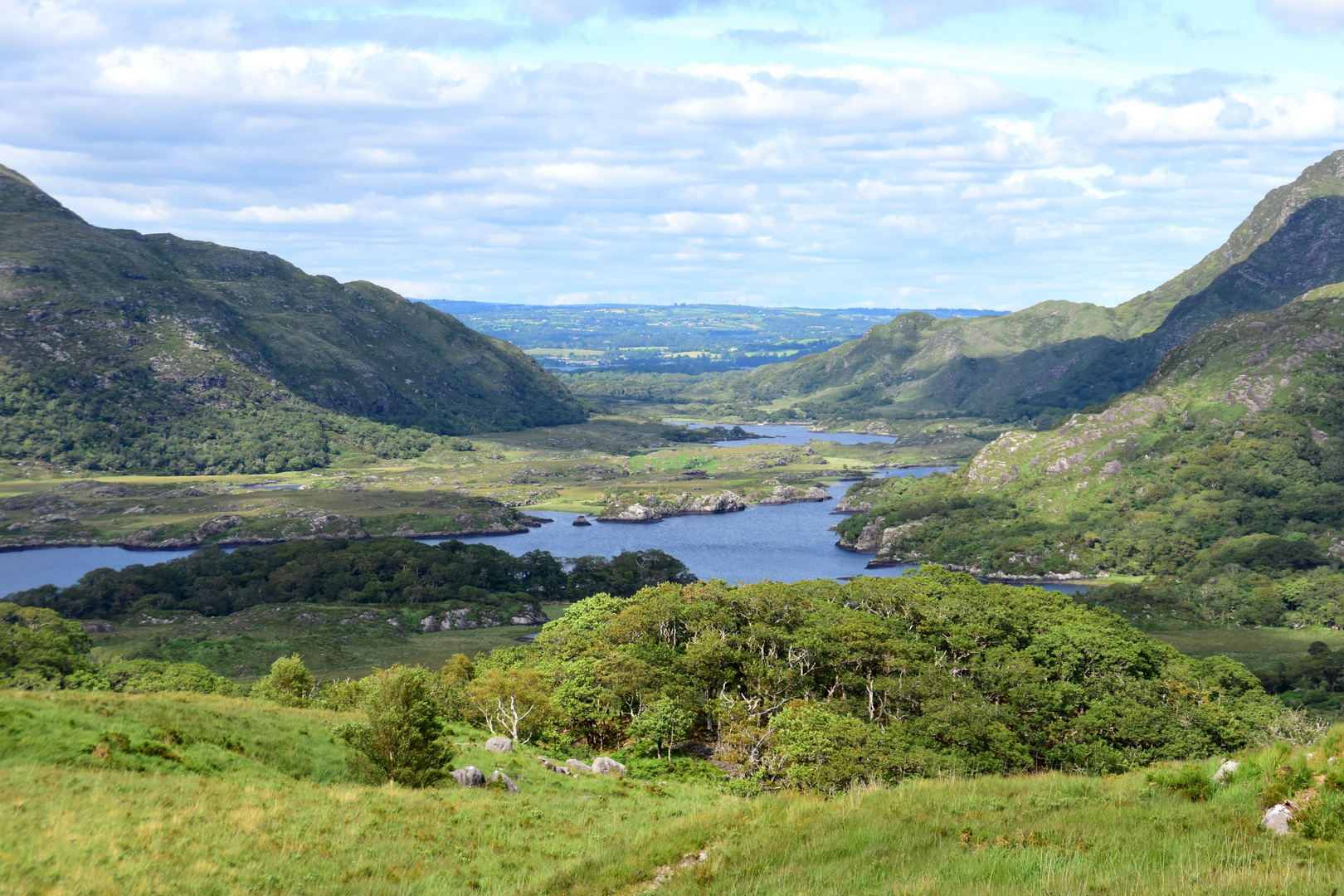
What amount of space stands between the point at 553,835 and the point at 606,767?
27308mm

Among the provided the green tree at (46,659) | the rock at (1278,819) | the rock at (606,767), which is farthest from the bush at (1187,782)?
the green tree at (46,659)

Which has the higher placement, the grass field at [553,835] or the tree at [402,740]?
the grass field at [553,835]

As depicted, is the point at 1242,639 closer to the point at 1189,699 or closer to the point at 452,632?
the point at 1189,699

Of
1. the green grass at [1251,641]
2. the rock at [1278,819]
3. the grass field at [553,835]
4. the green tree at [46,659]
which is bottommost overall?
the green grass at [1251,641]

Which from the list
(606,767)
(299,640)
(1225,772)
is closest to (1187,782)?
(1225,772)

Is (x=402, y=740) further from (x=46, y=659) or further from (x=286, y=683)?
(x=46, y=659)

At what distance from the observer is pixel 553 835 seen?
36.8 meters

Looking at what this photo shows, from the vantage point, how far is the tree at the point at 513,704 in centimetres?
7338

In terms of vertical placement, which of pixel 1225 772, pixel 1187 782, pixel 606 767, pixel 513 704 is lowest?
pixel 606 767

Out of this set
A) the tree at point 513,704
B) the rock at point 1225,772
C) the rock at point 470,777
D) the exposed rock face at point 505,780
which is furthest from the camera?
the tree at point 513,704

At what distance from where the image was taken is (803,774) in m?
58.7

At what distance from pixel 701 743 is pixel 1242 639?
489 feet

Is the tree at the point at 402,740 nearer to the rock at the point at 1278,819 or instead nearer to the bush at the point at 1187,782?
the bush at the point at 1187,782

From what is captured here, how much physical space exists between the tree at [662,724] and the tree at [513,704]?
7.74 m
